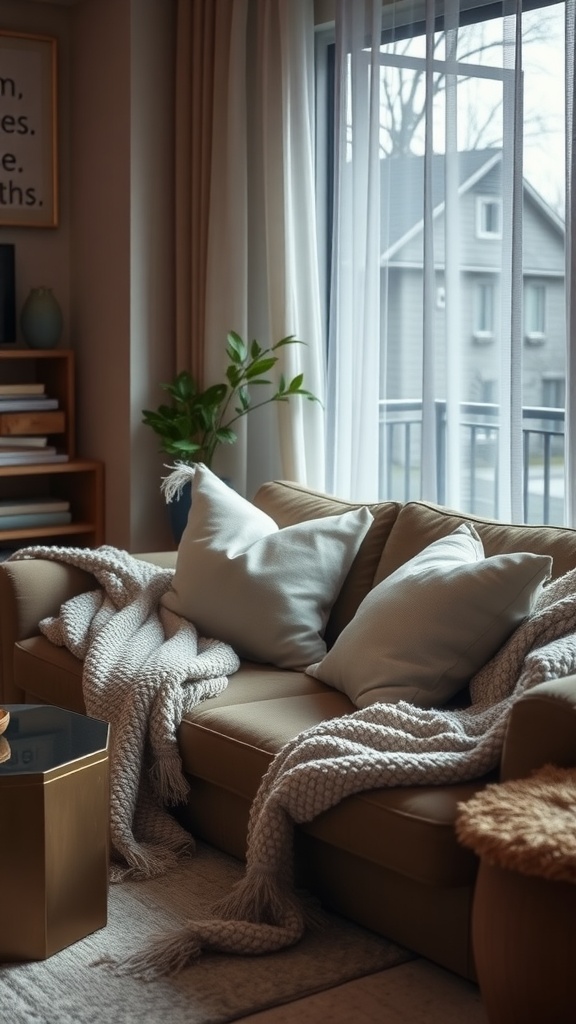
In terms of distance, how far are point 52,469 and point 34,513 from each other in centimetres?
18

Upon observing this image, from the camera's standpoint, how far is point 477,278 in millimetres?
3557

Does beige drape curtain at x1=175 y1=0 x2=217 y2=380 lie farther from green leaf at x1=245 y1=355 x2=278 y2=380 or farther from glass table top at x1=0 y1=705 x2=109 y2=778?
glass table top at x1=0 y1=705 x2=109 y2=778

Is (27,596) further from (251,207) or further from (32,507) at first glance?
(251,207)

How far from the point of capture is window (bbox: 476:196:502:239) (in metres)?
3.49

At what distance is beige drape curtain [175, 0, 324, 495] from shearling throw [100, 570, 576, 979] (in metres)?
1.84

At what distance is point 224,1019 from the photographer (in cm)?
212

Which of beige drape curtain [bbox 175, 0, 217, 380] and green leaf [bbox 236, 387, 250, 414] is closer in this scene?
green leaf [bbox 236, 387, 250, 414]

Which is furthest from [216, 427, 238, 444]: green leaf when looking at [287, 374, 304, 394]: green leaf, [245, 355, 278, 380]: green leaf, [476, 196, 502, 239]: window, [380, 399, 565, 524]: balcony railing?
[476, 196, 502, 239]: window

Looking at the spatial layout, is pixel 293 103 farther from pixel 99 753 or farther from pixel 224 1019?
pixel 224 1019

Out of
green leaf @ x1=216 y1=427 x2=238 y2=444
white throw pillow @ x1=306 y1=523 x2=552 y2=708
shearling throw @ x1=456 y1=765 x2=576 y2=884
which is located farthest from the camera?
green leaf @ x1=216 y1=427 x2=238 y2=444

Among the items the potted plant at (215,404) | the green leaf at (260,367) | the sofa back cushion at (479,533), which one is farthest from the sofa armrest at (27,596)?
the green leaf at (260,367)

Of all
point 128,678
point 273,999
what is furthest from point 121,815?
point 273,999

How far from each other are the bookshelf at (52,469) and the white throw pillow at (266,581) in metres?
1.59

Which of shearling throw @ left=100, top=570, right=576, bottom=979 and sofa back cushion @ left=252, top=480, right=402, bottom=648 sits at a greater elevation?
sofa back cushion @ left=252, top=480, right=402, bottom=648
